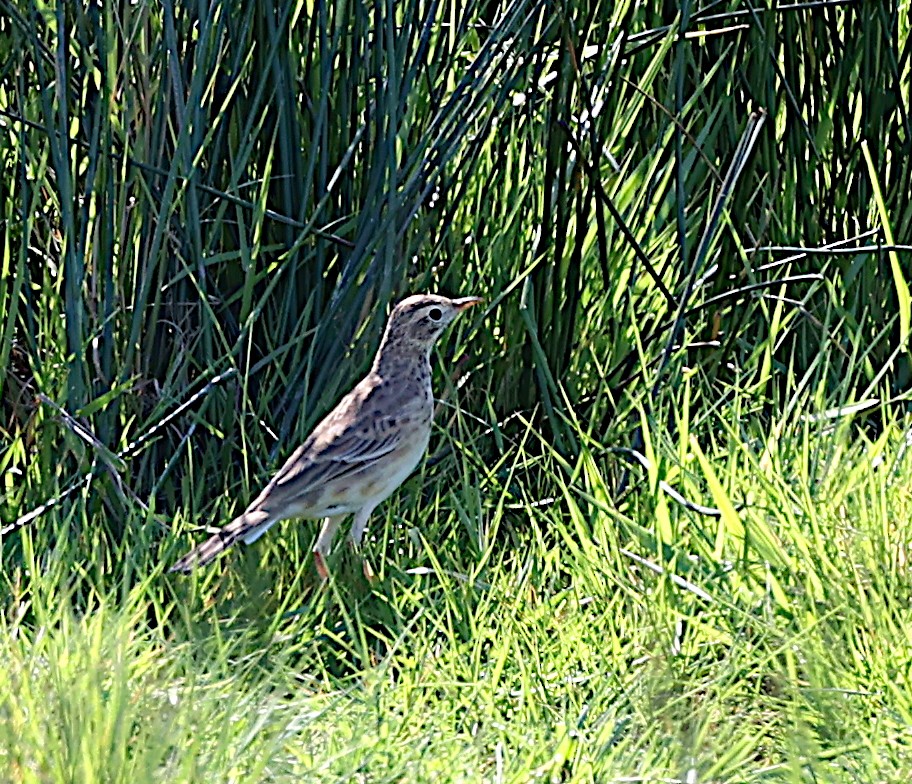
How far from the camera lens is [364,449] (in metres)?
3.04

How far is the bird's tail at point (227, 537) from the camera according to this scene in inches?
111

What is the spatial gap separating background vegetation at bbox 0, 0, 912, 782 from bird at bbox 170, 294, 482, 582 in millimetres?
83

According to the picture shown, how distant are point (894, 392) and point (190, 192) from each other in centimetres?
157

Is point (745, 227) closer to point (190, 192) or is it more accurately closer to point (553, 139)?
point (553, 139)

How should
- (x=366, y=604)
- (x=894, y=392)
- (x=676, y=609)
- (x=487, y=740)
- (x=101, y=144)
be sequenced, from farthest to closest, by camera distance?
1. (x=894, y=392)
2. (x=101, y=144)
3. (x=366, y=604)
4. (x=676, y=609)
5. (x=487, y=740)

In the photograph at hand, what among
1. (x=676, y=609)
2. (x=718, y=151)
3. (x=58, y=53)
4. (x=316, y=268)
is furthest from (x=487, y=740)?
(x=718, y=151)

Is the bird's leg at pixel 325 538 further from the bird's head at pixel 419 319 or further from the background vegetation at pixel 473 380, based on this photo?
the bird's head at pixel 419 319

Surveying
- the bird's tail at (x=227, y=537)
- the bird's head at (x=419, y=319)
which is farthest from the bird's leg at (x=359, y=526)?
the bird's head at (x=419, y=319)

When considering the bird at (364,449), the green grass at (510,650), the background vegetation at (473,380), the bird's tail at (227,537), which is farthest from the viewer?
the bird at (364,449)

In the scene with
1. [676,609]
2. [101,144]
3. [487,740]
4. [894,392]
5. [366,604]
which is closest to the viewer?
[487,740]

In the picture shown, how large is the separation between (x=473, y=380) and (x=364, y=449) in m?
0.50

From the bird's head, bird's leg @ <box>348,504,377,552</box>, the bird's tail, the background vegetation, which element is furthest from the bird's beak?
the bird's tail

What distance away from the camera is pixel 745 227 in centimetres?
367

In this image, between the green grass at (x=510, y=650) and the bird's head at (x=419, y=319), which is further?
the bird's head at (x=419, y=319)
